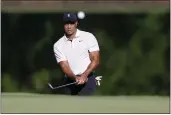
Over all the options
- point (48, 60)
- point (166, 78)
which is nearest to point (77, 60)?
point (48, 60)

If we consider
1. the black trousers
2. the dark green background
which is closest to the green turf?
the black trousers

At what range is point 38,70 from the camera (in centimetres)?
788

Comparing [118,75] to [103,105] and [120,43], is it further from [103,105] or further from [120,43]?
[103,105]

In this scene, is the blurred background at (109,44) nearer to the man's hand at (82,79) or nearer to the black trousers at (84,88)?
the black trousers at (84,88)

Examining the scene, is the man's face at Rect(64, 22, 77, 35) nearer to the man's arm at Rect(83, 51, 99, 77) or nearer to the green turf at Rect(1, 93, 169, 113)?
the man's arm at Rect(83, 51, 99, 77)

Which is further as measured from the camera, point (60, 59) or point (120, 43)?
point (120, 43)

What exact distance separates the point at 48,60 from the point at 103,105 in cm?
176

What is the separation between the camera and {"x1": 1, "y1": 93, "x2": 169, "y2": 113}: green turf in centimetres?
600

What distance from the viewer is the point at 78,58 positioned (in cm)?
621

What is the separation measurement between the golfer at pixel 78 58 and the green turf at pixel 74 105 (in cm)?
15

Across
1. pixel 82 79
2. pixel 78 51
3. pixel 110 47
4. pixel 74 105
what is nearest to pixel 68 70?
pixel 82 79

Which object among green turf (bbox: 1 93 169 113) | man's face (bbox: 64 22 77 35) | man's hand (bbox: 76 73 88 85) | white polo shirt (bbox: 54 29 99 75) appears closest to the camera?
green turf (bbox: 1 93 169 113)

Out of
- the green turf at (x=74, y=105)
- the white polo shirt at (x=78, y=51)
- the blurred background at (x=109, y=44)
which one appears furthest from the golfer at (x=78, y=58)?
the blurred background at (x=109, y=44)

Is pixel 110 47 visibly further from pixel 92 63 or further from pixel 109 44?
pixel 92 63
